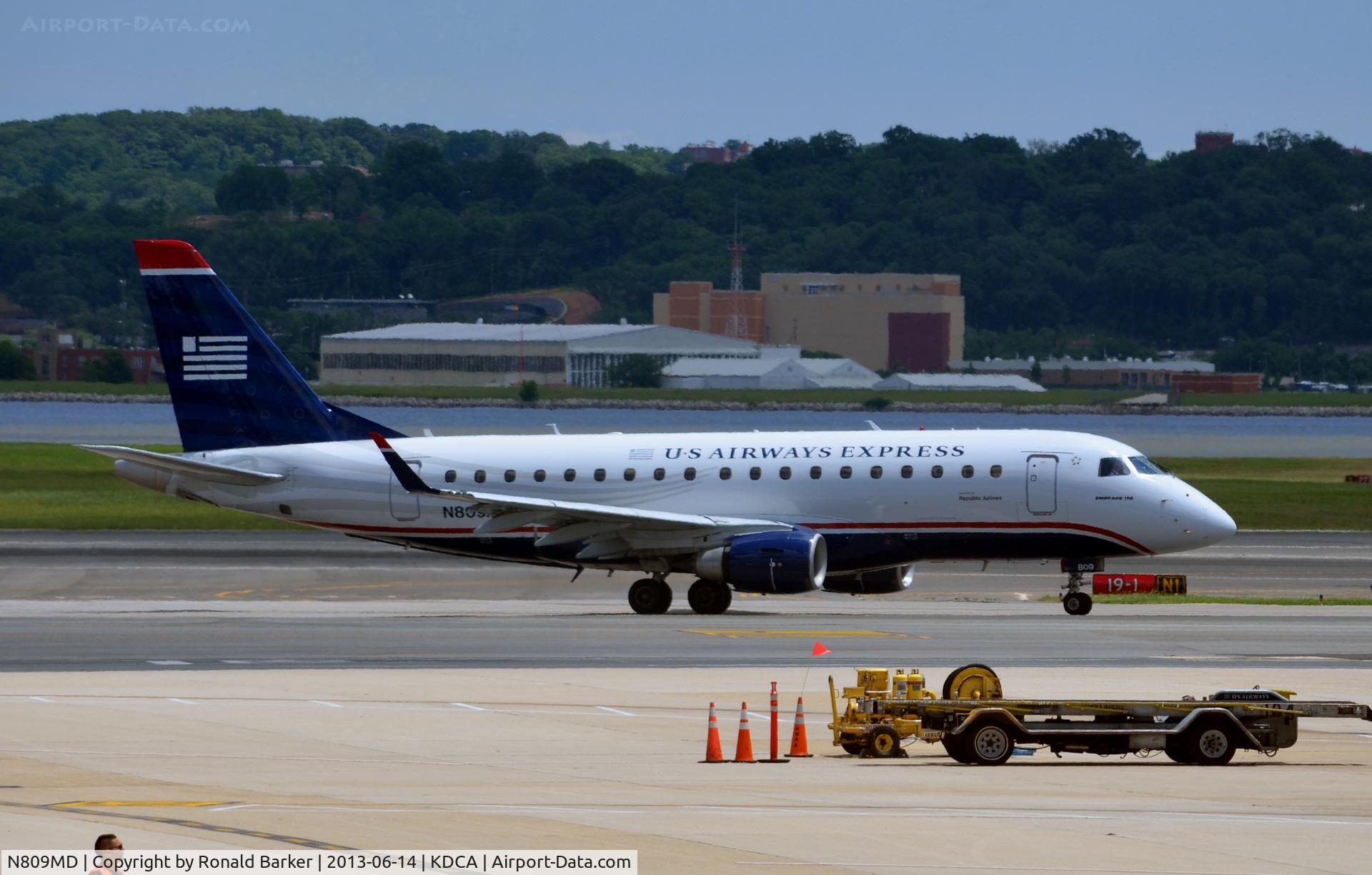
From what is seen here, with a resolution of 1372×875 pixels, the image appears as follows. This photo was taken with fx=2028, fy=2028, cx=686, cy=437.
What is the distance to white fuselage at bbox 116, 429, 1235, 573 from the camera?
4119cm

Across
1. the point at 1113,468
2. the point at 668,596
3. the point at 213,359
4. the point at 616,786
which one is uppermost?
the point at 213,359

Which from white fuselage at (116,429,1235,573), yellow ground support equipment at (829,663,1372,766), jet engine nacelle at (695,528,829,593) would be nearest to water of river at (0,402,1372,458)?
white fuselage at (116,429,1235,573)

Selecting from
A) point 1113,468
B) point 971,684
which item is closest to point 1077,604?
point 1113,468

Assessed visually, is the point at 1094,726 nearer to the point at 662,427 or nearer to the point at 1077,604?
the point at 1077,604

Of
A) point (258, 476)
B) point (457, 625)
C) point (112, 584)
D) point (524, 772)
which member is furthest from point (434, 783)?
point (112, 584)

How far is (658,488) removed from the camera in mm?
43688

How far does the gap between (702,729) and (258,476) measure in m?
21.7

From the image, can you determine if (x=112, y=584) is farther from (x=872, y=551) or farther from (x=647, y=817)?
Answer: (x=647, y=817)

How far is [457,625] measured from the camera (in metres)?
39.1

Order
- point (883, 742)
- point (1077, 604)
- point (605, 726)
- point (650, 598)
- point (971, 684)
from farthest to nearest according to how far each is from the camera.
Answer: point (650, 598)
point (1077, 604)
point (605, 726)
point (971, 684)
point (883, 742)

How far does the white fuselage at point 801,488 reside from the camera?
41188mm

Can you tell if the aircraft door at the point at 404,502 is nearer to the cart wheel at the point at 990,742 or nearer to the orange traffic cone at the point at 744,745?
the orange traffic cone at the point at 744,745

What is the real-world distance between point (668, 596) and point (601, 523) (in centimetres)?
231

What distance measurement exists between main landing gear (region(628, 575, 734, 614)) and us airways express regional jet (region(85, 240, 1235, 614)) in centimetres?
5
